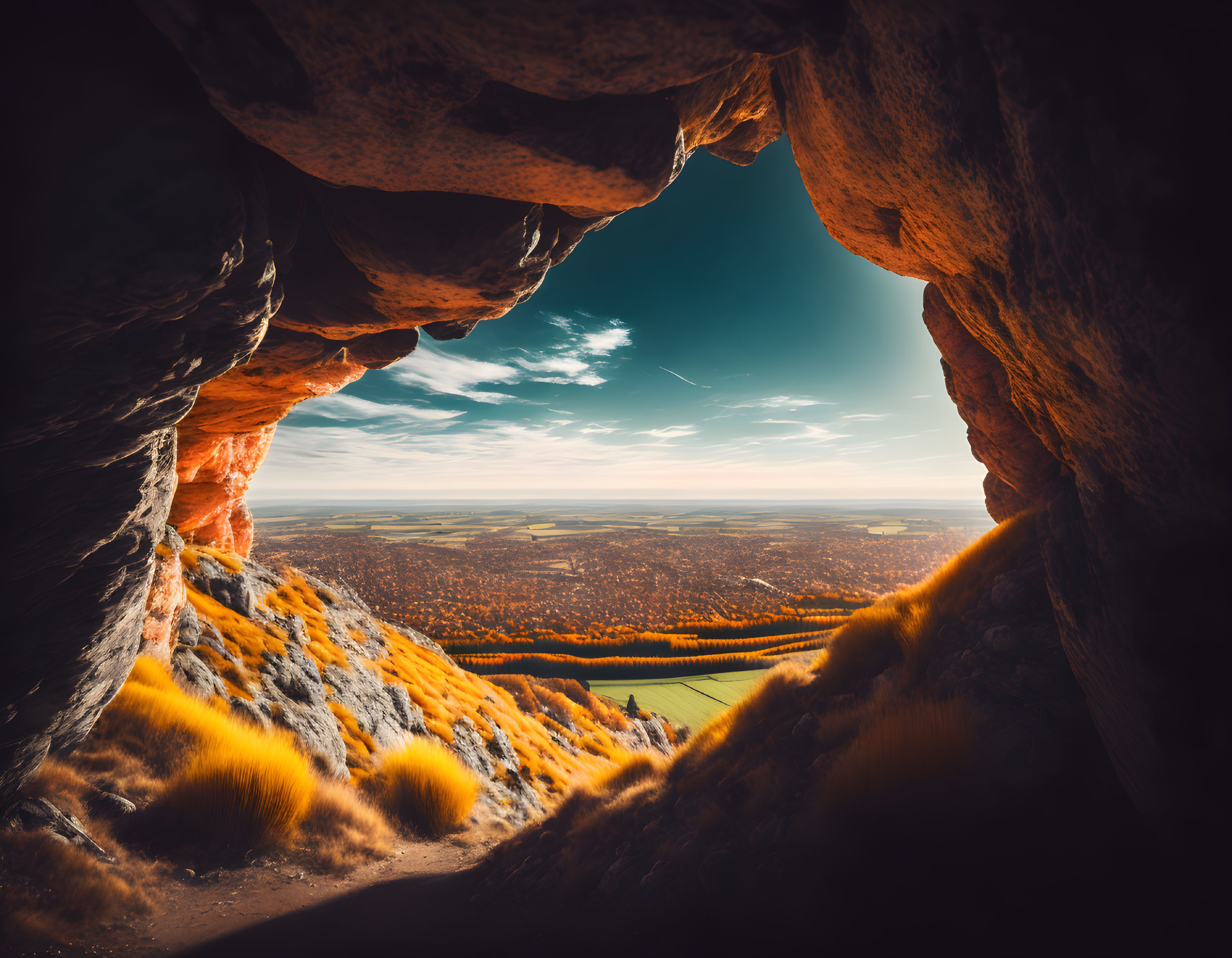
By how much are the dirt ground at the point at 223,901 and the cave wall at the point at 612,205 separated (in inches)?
82.0

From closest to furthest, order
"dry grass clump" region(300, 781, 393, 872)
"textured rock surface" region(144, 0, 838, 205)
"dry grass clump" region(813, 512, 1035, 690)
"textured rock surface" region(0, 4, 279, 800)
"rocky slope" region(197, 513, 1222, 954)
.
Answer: "rocky slope" region(197, 513, 1222, 954) < "textured rock surface" region(144, 0, 838, 205) < "textured rock surface" region(0, 4, 279, 800) < "dry grass clump" region(813, 512, 1035, 690) < "dry grass clump" region(300, 781, 393, 872)

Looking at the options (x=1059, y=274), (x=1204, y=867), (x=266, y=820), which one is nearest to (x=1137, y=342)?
(x=1059, y=274)

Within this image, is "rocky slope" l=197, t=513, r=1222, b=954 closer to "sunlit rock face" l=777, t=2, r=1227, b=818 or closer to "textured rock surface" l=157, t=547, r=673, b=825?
"sunlit rock face" l=777, t=2, r=1227, b=818

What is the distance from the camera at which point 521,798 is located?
460 inches

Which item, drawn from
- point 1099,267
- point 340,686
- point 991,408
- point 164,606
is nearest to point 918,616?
point 991,408

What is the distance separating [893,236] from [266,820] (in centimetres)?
1168

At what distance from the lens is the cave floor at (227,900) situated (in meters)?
4.23

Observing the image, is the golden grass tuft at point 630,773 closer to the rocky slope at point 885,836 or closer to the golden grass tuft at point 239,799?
the rocky slope at point 885,836

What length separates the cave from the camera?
2.34 metres

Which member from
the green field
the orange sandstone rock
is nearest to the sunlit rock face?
the orange sandstone rock

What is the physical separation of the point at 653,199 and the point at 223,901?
9.90 metres

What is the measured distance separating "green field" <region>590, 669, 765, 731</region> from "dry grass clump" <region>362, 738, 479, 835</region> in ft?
61.2

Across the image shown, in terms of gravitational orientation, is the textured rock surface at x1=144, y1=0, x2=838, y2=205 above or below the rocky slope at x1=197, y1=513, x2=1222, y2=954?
above

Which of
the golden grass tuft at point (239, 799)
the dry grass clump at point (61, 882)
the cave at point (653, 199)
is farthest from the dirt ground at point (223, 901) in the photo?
the cave at point (653, 199)
